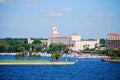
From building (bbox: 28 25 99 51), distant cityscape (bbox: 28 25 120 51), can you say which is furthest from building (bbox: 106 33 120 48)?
building (bbox: 28 25 99 51)

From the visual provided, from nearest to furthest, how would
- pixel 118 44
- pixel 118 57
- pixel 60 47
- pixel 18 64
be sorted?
pixel 18 64
pixel 118 57
pixel 60 47
pixel 118 44

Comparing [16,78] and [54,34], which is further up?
[54,34]

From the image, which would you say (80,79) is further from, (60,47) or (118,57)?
(60,47)

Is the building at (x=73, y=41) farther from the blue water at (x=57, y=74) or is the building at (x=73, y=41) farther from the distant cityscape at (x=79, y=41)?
the blue water at (x=57, y=74)

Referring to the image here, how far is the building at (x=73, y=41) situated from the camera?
17690cm

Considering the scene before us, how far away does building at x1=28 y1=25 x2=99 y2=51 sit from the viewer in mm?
176900

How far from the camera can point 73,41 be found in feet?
601

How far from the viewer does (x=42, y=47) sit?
169m

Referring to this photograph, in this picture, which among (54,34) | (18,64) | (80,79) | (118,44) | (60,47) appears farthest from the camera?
(54,34)

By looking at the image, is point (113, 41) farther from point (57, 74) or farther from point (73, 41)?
point (57, 74)

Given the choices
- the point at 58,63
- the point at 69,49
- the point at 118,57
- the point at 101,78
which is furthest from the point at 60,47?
the point at 101,78

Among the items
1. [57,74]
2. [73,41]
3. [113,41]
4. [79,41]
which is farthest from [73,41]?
[57,74]

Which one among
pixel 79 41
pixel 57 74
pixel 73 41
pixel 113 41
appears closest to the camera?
pixel 57 74

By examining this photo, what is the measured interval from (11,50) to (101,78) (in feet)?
369
